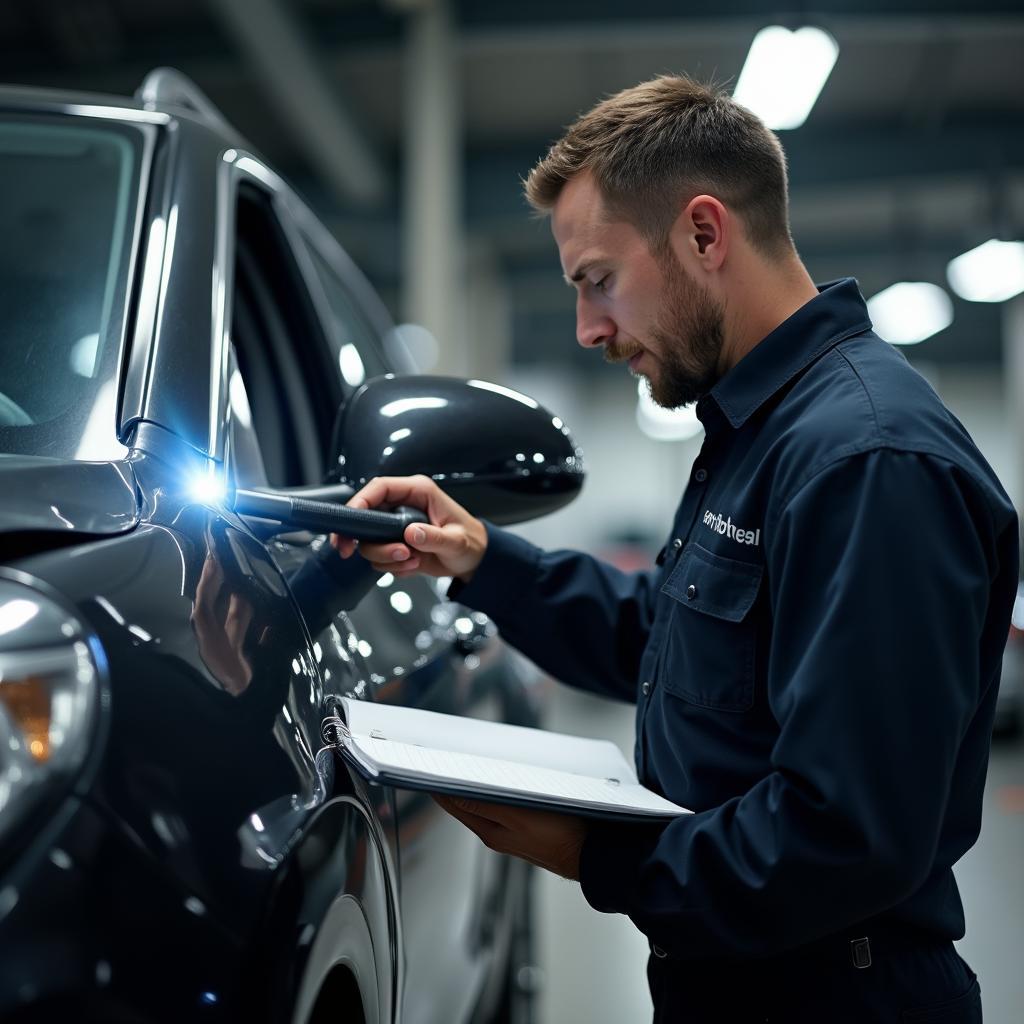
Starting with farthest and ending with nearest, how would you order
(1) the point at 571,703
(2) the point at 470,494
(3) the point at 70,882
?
1. (1) the point at 571,703
2. (2) the point at 470,494
3. (3) the point at 70,882

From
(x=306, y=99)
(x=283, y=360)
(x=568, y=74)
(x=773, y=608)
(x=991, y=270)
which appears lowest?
(x=773, y=608)

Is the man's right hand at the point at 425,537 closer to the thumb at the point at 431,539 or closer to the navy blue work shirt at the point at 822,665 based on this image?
the thumb at the point at 431,539

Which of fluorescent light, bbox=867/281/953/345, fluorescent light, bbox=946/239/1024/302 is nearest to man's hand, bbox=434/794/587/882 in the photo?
fluorescent light, bbox=946/239/1024/302

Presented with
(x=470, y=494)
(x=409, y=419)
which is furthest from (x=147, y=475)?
(x=470, y=494)

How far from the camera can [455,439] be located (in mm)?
1295

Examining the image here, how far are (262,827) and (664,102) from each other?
3.11 ft

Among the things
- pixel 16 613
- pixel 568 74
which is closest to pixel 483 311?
pixel 568 74

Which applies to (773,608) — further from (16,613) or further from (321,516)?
(16,613)

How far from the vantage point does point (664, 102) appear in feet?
4.21

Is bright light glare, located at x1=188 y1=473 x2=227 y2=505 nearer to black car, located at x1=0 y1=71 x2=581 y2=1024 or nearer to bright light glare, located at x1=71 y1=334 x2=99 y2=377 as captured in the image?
black car, located at x1=0 y1=71 x2=581 y2=1024

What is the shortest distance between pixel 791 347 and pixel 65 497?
0.73 metres

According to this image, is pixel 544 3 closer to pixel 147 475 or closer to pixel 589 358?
pixel 147 475

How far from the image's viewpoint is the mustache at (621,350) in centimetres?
127

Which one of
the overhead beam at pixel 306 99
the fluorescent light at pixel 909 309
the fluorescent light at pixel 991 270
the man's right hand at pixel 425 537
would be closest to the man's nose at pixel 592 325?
the man's right hand at pixel 425 537
